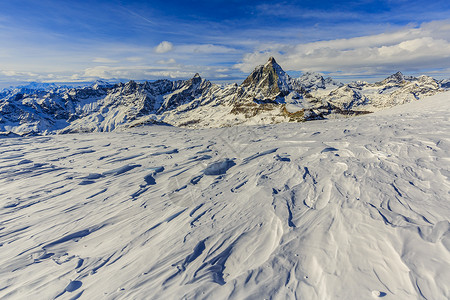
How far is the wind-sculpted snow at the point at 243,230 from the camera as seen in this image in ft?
9.67

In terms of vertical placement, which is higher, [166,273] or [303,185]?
[303,185]

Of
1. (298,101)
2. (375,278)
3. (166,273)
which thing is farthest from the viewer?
(298,101)

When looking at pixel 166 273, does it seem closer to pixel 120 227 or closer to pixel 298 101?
pixel 120 227

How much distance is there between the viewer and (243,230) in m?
4.06

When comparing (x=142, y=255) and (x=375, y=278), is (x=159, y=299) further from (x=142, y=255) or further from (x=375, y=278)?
(x=375, y=278)

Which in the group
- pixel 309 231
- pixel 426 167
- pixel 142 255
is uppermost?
pixel 426 167

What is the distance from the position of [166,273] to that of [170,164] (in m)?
5.48

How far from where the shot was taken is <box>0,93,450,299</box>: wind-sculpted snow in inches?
116

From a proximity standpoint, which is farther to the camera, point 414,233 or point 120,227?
point 120,227

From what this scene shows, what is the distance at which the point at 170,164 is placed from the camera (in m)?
8.41

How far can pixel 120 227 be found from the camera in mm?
4598

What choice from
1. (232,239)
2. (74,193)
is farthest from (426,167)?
(74,193)

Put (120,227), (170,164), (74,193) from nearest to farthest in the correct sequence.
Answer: (120,227) → (74,193) → (170,164)

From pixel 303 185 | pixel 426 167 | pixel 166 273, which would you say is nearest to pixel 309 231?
pixel 303 185
